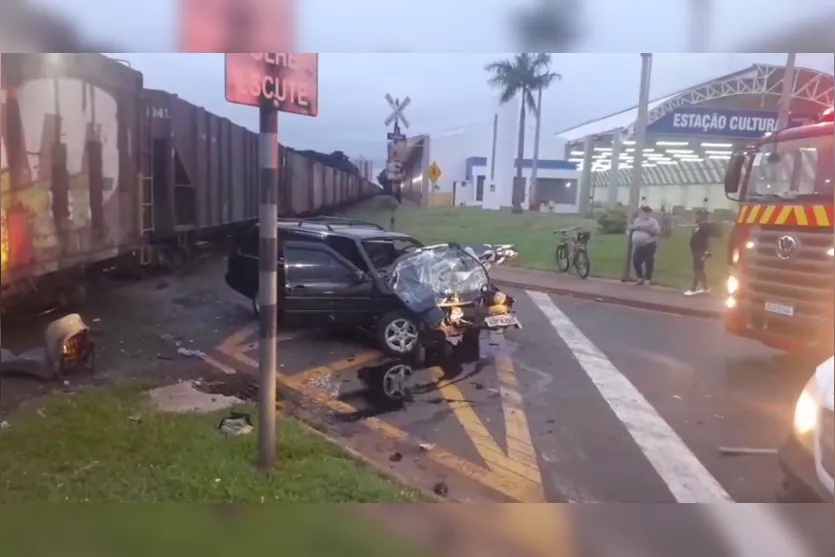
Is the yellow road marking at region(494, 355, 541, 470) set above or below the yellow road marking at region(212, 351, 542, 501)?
above

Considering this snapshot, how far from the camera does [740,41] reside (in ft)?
7.09

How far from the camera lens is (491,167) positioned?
229 cm

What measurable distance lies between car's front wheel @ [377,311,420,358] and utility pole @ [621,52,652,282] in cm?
70

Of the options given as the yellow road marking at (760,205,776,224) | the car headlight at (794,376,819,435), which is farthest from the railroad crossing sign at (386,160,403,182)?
the car headlight at (794,376,819,435)

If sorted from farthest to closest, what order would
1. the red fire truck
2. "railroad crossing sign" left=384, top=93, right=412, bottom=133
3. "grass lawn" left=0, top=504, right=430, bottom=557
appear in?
"grass lawn" left=0, top=504, right=430, bottom=557, "railroad crossing sign" left=384, top=93, right=412, bottom=133, the red fire truck

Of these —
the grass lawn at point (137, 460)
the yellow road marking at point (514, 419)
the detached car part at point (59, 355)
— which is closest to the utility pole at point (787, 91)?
the yellow road marking at point (514, 419)

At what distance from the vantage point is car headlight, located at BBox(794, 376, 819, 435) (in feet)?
6.98

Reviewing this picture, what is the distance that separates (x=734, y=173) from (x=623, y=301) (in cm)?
53

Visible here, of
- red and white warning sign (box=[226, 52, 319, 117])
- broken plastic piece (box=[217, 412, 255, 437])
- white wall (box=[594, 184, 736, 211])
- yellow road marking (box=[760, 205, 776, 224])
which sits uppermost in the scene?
red and white warning sign (box=[226, 52, 319, 117])

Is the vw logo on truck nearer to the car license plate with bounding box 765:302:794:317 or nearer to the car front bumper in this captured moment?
the car license plate with bounding box 765:302:794:317

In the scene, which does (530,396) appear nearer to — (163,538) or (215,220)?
(215,220)

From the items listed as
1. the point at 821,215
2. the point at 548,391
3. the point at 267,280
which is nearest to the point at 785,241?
the point at 821,215

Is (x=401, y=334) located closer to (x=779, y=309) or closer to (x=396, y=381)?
(x=396, y=381)

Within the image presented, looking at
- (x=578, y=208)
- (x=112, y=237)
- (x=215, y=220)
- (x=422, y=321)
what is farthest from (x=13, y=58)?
(x=578, y=208)
